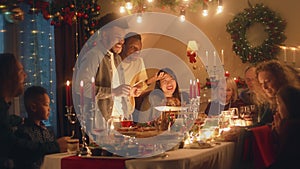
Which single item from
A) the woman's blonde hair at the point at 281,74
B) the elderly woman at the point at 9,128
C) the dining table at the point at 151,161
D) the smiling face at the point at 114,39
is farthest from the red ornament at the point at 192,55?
the elderly woman at the point at 9,128

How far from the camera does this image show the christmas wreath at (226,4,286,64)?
6629 millimetres

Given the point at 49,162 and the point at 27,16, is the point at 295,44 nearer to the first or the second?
the point at 27,16

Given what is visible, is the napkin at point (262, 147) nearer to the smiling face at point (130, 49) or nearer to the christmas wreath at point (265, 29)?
the smiling face at point (130, 49)

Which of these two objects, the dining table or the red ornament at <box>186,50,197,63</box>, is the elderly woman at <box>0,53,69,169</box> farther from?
the red ornament at <box>186,50,197,63</box>

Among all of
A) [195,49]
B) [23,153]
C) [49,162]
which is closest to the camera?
[23,153]

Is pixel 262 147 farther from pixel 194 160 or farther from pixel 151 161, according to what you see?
pixel 151 161

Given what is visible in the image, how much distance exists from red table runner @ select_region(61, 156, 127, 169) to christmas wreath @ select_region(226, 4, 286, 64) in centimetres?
442

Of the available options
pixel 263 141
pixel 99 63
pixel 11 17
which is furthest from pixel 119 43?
pixel 263 141

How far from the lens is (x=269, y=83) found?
11.4 feet

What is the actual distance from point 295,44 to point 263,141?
354cm

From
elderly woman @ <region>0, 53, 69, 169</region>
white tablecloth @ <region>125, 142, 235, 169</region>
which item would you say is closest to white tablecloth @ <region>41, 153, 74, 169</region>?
elderly woman @ <region>0, 53, 69, 169</region>

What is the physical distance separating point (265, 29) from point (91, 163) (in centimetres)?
461

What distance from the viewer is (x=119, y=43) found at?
430cm

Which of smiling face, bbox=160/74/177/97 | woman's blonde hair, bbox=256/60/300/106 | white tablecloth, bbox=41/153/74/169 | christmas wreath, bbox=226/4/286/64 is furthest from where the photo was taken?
christmas wreath, bbox=226/4/286/64
